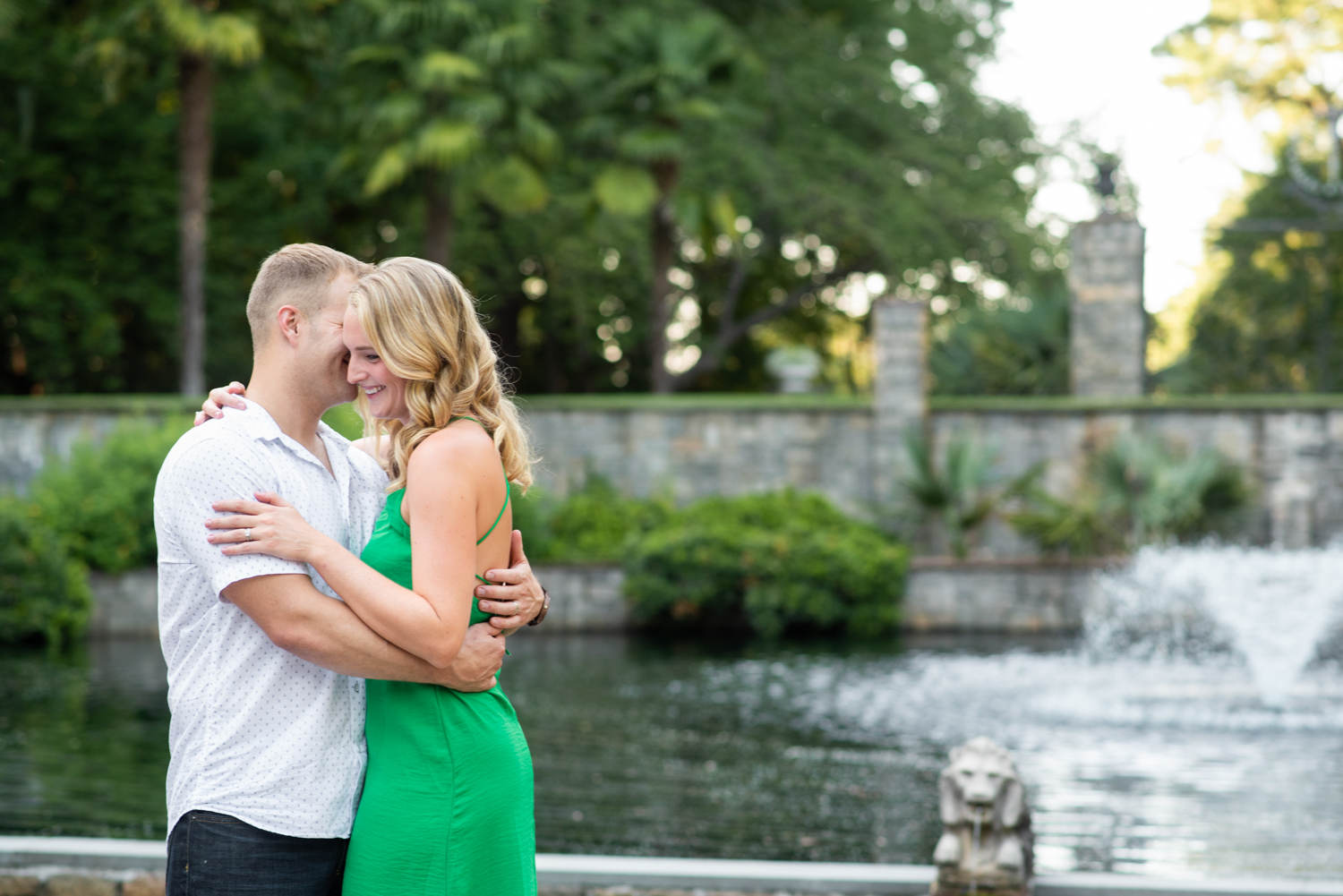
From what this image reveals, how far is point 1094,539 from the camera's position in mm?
15250

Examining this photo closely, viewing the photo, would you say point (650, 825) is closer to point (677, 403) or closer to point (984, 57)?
point (677, 403)

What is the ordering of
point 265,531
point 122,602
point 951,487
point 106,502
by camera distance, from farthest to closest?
point 951,487, point 122,602, point 106,502, point 265,531

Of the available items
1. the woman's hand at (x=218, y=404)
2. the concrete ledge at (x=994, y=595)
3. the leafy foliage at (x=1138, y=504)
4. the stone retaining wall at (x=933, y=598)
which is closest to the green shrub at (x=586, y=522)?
the stone retaining wall at (x=933, y=598)

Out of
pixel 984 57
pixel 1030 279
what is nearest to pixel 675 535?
pixel 1030 279

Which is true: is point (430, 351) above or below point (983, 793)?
above

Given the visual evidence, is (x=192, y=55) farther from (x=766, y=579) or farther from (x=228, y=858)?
(x=228, y=858)

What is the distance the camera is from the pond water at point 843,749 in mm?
6059

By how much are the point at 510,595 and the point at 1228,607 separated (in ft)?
36.8

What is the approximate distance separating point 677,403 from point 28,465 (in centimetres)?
840

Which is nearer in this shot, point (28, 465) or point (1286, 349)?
point (28, 465)

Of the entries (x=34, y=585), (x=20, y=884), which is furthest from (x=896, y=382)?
(x=20, y=884)

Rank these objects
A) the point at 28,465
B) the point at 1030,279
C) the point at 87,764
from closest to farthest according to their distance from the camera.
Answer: the point at 87,764 → the point at 28,465 → the point at 1030,279

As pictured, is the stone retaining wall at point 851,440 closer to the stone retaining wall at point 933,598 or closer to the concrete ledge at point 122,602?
the stone retaining wall at point 933,598

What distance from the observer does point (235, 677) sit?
7.22 ft
